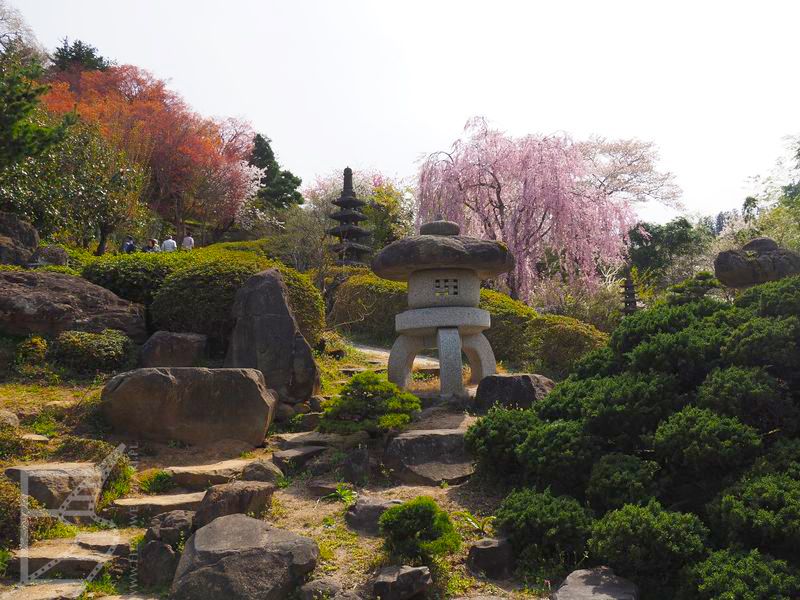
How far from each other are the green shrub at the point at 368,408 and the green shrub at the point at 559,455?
5.36ft

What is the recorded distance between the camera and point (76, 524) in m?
5.15

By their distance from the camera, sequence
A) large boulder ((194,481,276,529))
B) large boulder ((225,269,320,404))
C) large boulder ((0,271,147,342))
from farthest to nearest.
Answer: large boulder ((0,271,147,342)), large boulder ((225,269,320,404)), large boulder ((194,481,276,529))

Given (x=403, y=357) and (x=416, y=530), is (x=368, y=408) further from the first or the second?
(x=416, y=530)

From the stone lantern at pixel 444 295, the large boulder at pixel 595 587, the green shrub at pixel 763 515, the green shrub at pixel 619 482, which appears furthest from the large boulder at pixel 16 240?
the green shrub at pixel 763 515

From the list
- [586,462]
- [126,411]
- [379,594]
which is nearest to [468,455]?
[586,462]

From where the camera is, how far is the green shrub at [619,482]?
4500mm

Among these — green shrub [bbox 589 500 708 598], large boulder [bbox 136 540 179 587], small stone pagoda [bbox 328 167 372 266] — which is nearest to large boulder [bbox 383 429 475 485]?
green shrub [bbox 589 500 708 598]

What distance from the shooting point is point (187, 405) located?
22.6ft

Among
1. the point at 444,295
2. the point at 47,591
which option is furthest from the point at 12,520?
the point at 444,295

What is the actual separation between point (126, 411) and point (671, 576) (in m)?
5.24

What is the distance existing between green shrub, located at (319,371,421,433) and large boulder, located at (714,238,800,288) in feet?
16.0

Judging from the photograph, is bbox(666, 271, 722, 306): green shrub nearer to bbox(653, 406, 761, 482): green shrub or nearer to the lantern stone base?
bbox(653, 406, 761, 482): green shrub

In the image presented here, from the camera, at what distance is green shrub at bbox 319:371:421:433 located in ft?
21.6

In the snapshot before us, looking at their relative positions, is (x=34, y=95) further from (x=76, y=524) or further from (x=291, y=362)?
(x=76, y=524)
